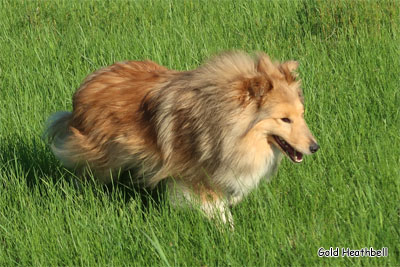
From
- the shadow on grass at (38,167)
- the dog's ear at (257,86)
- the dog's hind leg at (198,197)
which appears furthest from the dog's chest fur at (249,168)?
the shadow on grass at (38,167)

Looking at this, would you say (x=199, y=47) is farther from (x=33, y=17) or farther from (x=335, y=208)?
(x=335, y=208)

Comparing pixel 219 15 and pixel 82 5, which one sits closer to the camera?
pixel 219 15

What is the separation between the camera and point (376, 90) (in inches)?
199

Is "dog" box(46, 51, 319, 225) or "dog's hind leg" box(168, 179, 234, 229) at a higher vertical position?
"dog" box(46, 51, 319, 225)

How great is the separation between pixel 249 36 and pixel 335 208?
3581mm

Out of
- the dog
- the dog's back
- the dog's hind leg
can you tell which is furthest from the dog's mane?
the dog's hind leg

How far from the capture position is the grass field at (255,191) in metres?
3.41

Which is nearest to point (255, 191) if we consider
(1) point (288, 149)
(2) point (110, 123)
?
(1) point (288, 149)

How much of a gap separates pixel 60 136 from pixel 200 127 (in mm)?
1304

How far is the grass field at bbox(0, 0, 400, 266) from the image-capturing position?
341cm

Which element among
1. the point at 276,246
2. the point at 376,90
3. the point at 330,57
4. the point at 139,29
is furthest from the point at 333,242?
the point at 139,29

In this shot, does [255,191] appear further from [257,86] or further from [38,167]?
[38,167]

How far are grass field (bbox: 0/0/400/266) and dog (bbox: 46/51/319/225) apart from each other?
18 cm

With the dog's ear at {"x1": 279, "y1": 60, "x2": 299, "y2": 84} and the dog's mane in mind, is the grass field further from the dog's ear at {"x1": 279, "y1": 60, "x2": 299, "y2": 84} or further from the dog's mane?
the dog's mane
